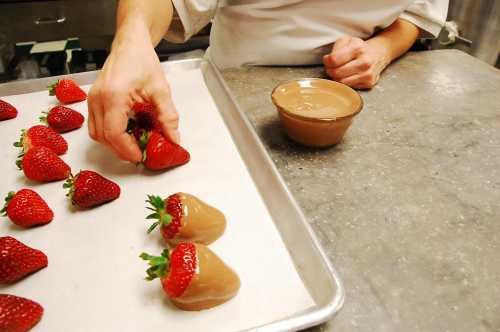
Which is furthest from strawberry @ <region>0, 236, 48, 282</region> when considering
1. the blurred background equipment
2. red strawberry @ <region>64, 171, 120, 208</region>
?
the blurred background equipment

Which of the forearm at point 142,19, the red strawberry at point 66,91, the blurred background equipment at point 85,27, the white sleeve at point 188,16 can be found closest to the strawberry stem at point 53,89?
the red strawberry at point 66,91

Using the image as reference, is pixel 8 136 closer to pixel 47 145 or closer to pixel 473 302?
pixel 47 145

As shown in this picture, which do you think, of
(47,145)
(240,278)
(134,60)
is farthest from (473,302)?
(47,145)

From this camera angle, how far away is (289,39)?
113cm

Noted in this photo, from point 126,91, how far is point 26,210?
26cm

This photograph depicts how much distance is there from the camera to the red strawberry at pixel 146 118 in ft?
2.55

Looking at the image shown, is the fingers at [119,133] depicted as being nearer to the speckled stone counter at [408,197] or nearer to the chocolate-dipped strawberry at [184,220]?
the chocolate-dipped strawberry at [184,220]

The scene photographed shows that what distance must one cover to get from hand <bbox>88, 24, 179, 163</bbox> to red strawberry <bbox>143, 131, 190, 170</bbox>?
2 cm

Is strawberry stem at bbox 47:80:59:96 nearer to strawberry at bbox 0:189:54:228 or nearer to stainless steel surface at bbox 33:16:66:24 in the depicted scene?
strawberry at bbox 0:189:54:228

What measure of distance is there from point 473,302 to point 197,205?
416 millimetres

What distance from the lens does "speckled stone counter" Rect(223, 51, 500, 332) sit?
0.54 meters

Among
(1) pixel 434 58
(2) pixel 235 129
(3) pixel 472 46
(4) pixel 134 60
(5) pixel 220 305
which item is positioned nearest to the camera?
(5) pixel 220 305

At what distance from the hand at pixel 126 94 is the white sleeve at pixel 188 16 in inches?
13.2

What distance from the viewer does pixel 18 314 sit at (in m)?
0.50
